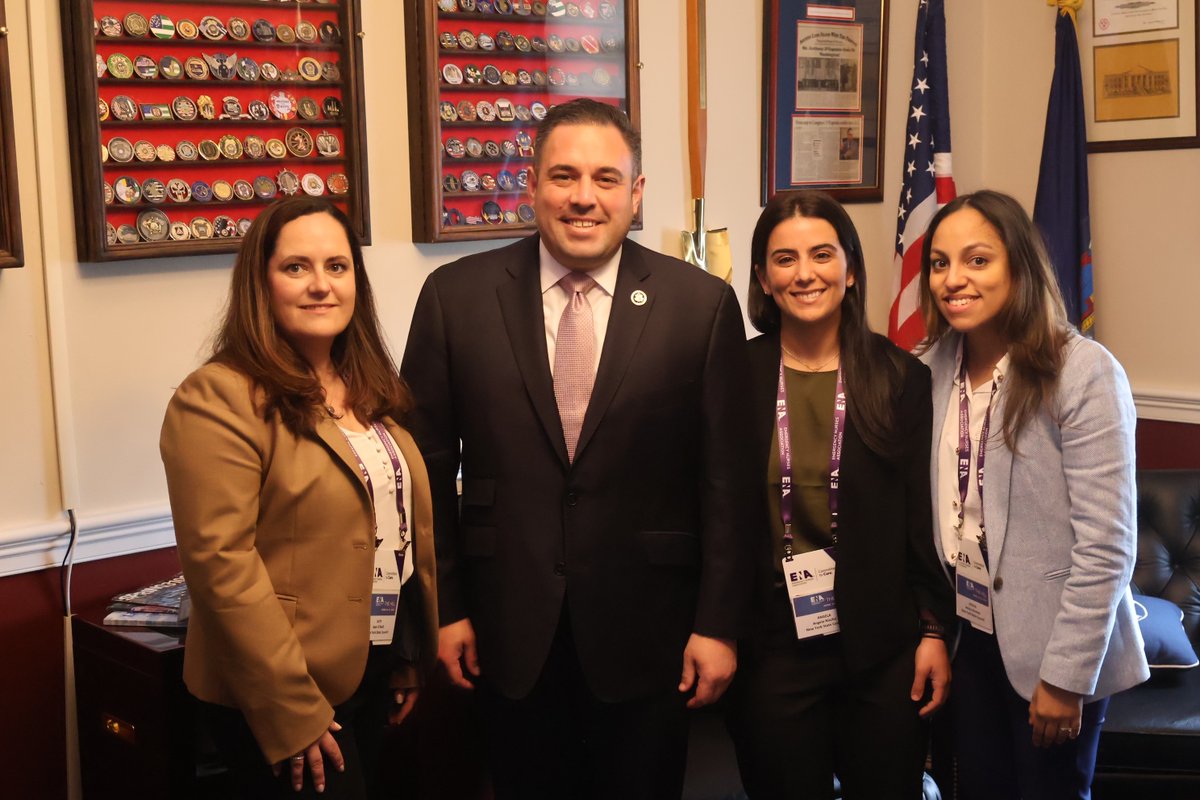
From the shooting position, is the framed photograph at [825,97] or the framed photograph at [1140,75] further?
the framed photograph at [825,97]

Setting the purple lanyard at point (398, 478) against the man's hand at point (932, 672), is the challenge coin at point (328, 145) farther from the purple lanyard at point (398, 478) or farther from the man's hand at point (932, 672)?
the man's hand at point (932, 672)

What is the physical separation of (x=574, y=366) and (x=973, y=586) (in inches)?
31.0

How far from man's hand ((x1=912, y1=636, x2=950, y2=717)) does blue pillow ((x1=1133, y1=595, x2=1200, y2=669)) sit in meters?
0.93

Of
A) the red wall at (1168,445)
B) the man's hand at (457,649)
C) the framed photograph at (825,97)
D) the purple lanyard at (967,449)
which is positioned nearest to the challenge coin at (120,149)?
the man's hand at (457,649)

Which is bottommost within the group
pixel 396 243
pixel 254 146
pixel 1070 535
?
pixel 1070 535

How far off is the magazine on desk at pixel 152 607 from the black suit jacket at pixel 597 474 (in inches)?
25.7

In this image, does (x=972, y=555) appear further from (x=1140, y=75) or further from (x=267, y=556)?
(x=1140, y=75)

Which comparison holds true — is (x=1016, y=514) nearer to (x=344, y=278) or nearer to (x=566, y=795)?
(x=566, y=795)

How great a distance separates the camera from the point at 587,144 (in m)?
1.99

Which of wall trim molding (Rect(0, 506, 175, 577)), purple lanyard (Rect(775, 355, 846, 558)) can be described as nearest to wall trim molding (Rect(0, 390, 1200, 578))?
wall trim molding (Rect(0, 506, 175, 577))

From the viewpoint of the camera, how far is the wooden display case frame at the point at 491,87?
2986 mm

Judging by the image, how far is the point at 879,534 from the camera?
2.11m

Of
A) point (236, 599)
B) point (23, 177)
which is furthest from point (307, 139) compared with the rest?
point (236, 599)

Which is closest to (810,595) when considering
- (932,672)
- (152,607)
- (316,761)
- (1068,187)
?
(932,672)
